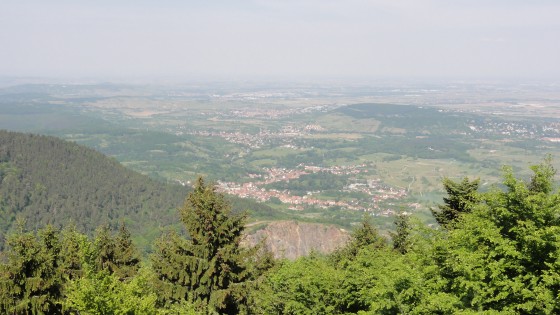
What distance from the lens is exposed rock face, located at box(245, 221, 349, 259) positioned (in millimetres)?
79500

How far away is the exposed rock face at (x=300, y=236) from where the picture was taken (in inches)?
3130

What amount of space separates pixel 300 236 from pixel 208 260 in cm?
6157

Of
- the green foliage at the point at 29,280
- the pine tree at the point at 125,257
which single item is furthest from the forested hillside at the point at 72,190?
the green foliage at the point at 29,280

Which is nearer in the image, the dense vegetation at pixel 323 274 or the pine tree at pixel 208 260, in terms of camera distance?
the dense vegetation at pixel 323 274

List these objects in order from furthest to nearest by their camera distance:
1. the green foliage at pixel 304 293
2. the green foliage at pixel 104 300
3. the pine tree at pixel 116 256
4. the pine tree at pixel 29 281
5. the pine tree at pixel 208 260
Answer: the pine tree at pixel 116 256 < the pine tree at pixel 208 260 < the pine tree at pixel 29 281 < the green foliage at pixel 304 293 < the green foliage at pixel 104 300

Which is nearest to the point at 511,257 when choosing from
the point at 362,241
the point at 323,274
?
the point at 323,274

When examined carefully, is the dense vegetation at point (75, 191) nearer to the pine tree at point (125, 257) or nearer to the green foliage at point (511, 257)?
the pine tree at point (125, 257)

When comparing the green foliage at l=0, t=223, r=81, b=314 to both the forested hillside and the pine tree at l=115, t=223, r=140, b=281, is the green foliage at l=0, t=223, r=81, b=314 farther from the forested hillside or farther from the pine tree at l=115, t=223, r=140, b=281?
the forested hillside

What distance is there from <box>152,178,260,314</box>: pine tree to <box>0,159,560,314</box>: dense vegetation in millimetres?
51

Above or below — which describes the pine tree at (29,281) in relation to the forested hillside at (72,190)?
above

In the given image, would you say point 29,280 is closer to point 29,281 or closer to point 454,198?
point 29,281

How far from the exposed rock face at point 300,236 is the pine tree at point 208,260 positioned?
2261 inches

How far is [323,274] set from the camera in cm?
1859

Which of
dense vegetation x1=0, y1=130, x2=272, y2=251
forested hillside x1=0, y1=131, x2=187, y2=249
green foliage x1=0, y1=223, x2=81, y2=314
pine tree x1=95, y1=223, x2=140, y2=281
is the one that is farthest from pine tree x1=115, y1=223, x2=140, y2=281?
forested hillside x1=0, y1=131, x2=187, y2=249
